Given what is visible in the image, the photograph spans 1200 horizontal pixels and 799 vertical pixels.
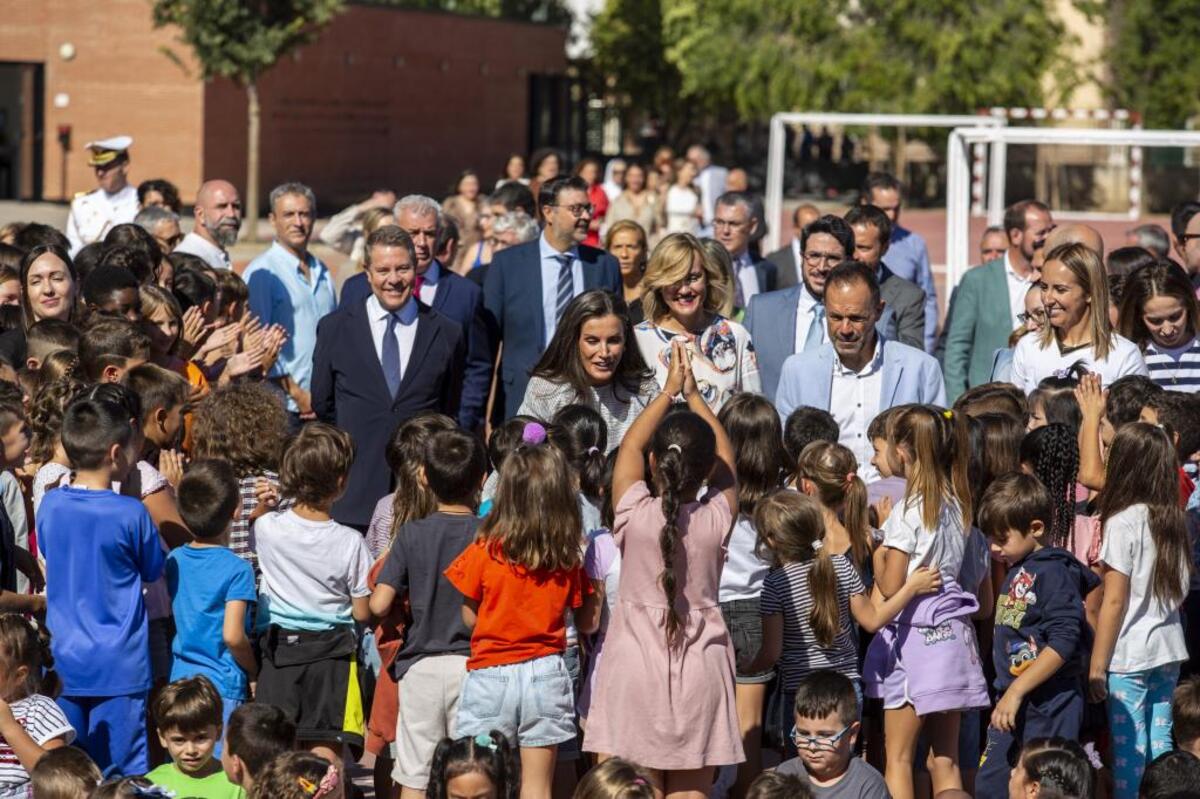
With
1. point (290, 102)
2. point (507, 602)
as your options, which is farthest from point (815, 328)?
point (290, 102)

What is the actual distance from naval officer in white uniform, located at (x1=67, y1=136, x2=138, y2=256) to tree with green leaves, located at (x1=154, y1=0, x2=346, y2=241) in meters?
16.9

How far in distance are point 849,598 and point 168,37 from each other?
30.6 m

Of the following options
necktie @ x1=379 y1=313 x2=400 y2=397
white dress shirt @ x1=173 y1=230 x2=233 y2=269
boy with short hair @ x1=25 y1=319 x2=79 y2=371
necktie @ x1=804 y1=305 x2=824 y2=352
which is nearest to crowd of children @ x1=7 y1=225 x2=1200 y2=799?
boy with short hair @ x1=25 y1=319 x2=79 y2=371

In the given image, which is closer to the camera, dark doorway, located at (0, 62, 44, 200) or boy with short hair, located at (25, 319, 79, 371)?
boy with short hair, located at (25, 319, 79, 371)

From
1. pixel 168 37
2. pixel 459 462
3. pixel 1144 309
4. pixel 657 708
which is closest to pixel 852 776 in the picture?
pixel 657 708

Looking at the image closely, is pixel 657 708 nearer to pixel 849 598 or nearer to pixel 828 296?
pixel 849 598

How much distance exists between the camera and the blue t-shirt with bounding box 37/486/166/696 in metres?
5.50

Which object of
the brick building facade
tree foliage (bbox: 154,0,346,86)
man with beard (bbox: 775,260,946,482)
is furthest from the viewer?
the brick building facade

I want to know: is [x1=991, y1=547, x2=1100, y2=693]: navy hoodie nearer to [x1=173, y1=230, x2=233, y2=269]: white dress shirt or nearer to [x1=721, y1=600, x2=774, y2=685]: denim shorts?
[x1=721, y1=600, x2=774, y2=685]: denim shorts

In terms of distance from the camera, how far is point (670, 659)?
17.2 feet

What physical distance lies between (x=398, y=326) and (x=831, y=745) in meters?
3.34

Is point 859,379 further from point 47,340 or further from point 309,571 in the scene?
point 47,340

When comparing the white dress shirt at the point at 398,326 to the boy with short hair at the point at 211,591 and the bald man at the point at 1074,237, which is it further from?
the bald man at the point at 1074,237

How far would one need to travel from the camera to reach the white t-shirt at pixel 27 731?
510 cm
